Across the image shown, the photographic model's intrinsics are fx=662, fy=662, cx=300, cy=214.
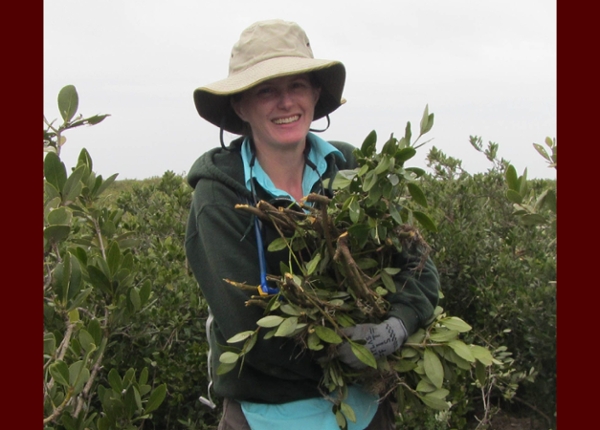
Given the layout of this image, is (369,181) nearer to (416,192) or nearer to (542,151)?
(416,192)

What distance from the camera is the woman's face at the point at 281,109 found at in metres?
2.22

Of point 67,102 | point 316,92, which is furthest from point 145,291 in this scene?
point 316,92

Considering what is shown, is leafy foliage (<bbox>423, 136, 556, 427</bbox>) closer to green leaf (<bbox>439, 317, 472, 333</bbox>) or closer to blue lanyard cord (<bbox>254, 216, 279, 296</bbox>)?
green leaf (<bbox>439, 317, 472, 333</bbox>)

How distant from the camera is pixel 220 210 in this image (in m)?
2.14

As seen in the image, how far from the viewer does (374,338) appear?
1.98 meters

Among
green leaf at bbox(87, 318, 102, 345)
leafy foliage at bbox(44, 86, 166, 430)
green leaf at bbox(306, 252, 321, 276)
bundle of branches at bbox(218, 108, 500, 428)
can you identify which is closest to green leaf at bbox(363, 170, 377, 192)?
bundle of branches at bbox(218, 108, 500, 428)

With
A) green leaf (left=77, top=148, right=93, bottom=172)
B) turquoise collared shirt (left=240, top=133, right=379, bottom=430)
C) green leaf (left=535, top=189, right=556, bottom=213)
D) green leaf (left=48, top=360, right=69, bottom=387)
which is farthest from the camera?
green leaf (left=77, top=148, right=93, bottom=172)

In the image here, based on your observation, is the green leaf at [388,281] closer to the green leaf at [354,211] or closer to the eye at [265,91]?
the green leaf at [354,211]

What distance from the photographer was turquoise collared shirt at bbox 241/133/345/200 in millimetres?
2232

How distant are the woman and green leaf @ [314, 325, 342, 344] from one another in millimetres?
96

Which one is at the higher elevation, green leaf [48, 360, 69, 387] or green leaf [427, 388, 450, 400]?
green leaf [48, 360, 69, 387]

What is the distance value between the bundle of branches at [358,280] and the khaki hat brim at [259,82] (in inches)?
16.3

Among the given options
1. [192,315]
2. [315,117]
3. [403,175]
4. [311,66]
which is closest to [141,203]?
[192,315]

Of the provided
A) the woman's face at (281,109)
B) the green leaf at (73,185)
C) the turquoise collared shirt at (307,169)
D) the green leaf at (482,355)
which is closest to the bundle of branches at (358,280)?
the green leaf at (482,355)
